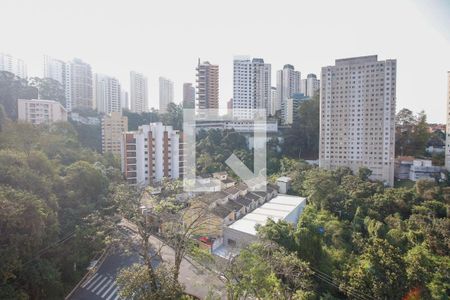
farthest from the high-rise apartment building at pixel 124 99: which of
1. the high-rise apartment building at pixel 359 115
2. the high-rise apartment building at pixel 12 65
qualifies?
the high-rise apartment building at pixel 359 115

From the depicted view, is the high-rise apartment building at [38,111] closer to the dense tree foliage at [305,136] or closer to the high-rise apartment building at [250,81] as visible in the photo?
the high-rise apartment building at [250,81]

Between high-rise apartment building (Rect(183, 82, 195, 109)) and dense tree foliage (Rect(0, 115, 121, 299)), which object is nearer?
dense tree foliage (Rect(0, 115, 121, 299))

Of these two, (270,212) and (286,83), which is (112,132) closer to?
(270,212)

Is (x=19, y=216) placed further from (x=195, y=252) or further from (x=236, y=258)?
(x=236, y=258)

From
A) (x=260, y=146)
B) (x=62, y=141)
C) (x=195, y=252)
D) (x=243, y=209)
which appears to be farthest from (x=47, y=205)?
(x=260, y=146)

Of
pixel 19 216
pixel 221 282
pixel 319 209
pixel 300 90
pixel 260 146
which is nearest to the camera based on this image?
pixel 19 216

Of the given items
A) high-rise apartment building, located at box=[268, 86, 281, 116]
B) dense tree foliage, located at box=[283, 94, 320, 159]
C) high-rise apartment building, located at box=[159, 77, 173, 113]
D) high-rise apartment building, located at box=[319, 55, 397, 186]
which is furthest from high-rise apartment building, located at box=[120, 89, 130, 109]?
high-rise apartment building, located at box=[319, 55, 397, 186]

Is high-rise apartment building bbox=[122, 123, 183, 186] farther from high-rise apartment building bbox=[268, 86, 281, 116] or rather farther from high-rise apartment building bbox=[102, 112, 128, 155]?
high-rise apartment building bbox=[268, 86, 281, 116]
